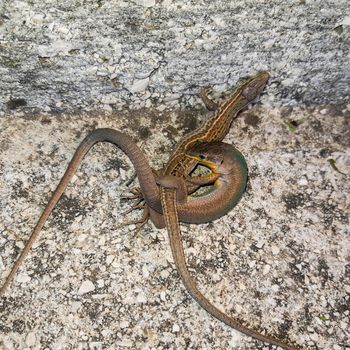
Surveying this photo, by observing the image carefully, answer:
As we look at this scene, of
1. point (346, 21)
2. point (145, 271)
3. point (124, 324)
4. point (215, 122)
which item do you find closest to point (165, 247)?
point (145, 271)

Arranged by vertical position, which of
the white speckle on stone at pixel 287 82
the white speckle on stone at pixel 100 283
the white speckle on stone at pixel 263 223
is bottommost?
the white speckle on stone at pixel 100 283

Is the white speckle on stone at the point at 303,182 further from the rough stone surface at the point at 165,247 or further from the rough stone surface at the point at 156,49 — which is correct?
the rough stone surface at the point at 156,49

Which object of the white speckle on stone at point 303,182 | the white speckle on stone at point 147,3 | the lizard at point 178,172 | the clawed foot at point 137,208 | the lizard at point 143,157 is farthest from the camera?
the white speckle on stone at point 303,182

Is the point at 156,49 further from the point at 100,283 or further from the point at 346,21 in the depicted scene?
the point at 100,283

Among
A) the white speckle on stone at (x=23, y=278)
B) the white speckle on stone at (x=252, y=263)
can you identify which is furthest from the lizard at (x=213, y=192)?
the white speckle on stone at (x=23, y=278)

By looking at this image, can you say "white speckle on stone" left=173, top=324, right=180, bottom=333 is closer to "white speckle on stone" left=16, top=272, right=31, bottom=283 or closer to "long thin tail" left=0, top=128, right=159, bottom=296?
"long thin tail" left=0, top=128, right=159, bottom=296

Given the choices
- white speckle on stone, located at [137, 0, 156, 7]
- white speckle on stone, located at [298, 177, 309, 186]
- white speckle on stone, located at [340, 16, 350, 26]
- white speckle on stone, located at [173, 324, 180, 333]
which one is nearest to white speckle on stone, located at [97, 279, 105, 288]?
white speckle on stone, located at [173, 324, 180, 333]
